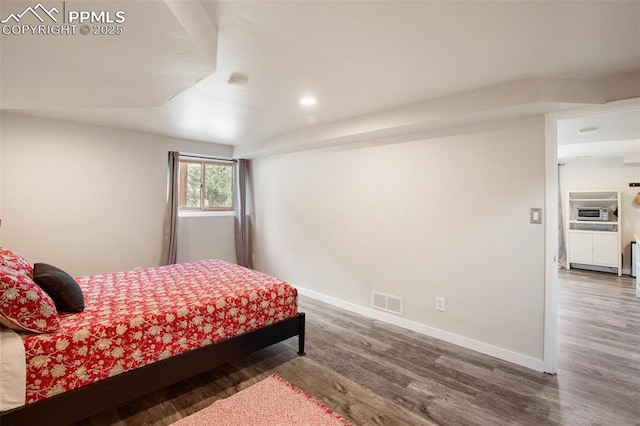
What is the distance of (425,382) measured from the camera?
2.32 m

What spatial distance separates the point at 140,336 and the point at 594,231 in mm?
→ 7843

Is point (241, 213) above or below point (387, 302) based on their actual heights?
above

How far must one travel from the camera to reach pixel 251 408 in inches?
78.5

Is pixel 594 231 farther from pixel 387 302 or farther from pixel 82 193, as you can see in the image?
pixel 82 193

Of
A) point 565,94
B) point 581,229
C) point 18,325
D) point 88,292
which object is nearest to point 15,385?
point 18,325

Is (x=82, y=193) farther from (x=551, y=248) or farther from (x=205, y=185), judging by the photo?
(x=551, y=248)

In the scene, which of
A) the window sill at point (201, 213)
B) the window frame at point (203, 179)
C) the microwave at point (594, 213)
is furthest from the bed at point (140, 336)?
the microwave at point (594, 213)

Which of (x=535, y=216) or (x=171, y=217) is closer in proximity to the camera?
(x=535, y=216)

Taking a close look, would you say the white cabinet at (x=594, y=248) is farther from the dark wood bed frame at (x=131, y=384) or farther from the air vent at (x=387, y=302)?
the dark wood bed frame at (x=131, y=384)

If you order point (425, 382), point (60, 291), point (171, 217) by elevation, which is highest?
point (171, 217)

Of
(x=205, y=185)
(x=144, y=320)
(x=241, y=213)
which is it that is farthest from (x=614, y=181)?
(x=144, y=320)

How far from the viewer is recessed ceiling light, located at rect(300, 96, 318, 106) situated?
2828 mm

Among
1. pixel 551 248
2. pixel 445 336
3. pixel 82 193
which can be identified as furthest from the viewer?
pixel 82 193

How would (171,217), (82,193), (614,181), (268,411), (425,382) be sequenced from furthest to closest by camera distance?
1. (614,181)
2. (171,217)
3. (82,193)
4. (425,382)
5. (268,411)
